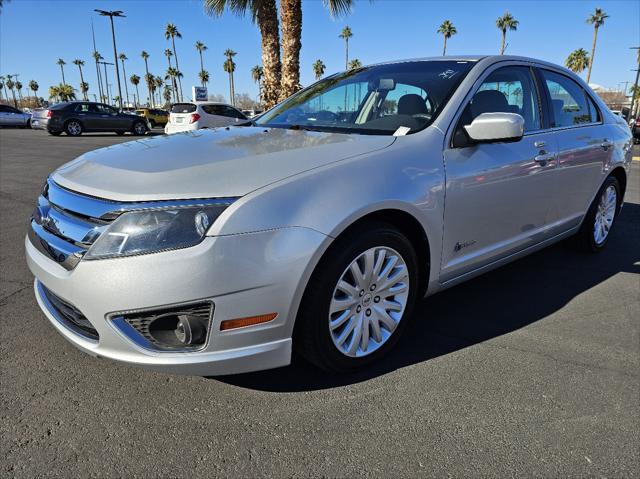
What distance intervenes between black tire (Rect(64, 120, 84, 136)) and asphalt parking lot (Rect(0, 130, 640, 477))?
1915 cm

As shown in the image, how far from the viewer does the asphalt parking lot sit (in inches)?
70.4

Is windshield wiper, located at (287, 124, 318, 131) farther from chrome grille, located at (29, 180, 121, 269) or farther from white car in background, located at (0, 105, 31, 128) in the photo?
white car in background, located at (0, 105, 31, 128)

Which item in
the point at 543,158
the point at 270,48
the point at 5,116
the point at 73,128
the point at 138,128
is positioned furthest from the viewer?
the point at 5,116

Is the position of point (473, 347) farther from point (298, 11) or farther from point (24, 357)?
point (298, 11)

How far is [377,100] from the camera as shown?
307 cm

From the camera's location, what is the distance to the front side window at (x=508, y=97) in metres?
2.82

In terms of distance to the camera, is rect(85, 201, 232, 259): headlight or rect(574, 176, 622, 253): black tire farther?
rect(574, 176, 622, 253): black tire

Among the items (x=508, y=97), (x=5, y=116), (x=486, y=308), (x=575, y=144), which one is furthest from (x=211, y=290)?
(x=5, y=116)

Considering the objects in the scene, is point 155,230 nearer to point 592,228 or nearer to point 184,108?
point 592,228

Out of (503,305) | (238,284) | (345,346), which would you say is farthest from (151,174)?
(503,305)

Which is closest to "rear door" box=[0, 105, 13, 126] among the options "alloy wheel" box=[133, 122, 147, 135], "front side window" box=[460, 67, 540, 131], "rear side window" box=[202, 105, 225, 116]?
"alloy wheel" box=[133, 122, 147, 135]

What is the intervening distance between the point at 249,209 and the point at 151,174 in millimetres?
507

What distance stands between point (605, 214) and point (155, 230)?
4.27 metres

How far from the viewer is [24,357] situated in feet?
7.96
